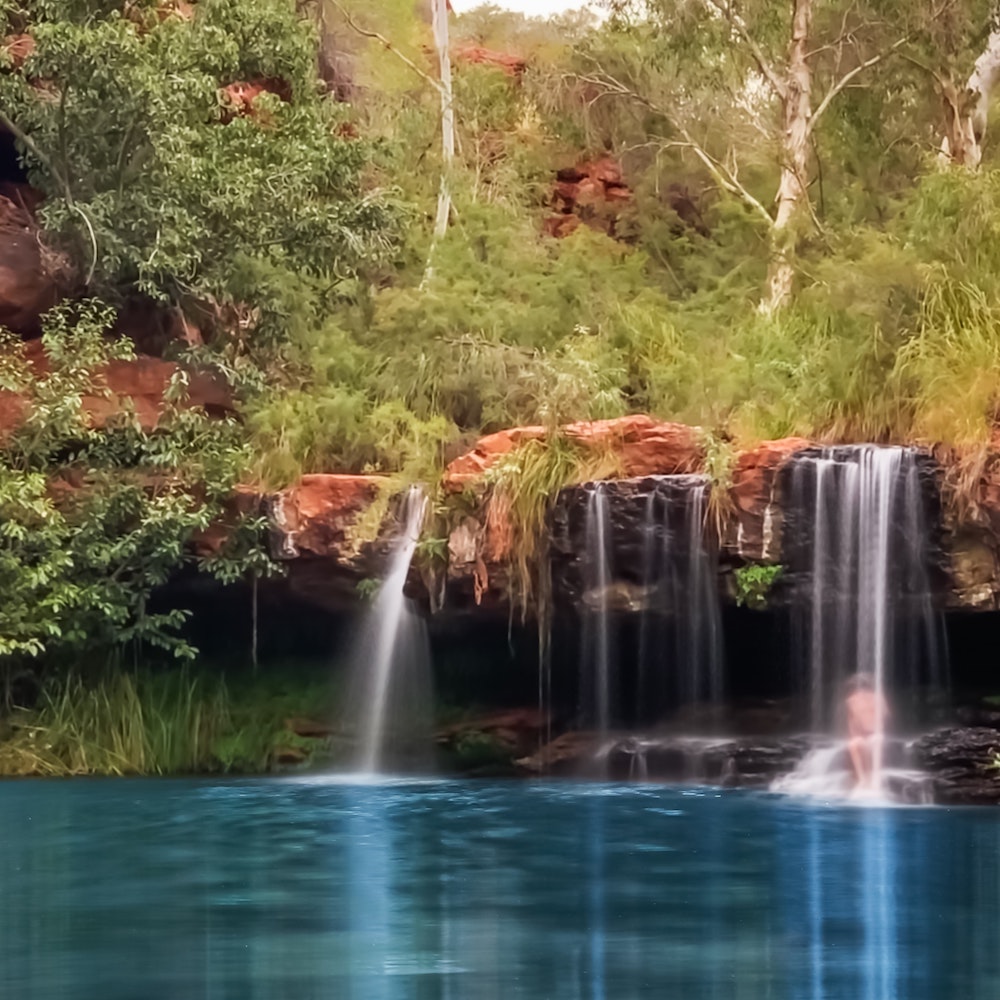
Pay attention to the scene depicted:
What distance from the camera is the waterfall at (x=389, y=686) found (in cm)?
1433

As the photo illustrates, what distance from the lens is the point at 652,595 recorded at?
12.8 meters

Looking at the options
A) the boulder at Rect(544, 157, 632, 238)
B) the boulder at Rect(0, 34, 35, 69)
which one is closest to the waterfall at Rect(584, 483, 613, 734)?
the boulder at Rect(0, 34, 35, 69)

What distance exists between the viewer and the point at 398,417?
14.6 meters

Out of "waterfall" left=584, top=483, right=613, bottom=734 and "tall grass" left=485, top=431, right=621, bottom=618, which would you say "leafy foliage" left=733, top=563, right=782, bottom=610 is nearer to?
"waterfall" left=584, top=483, right=613, bottom=734

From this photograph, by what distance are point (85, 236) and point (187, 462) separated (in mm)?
2711

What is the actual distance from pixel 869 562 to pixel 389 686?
5155mm

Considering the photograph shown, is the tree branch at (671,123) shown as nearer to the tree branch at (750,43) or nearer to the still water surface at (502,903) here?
the tree branch at (750,43)

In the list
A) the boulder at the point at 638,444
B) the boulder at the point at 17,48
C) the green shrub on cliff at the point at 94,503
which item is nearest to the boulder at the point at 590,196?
the boulder at the point at 17,48

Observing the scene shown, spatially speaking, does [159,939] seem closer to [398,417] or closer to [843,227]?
[398,417]

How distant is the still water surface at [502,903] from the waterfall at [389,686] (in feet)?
13.7

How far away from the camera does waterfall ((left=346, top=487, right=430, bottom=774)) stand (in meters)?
14.3

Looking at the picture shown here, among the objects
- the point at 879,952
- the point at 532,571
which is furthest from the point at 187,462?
the point at 879,952

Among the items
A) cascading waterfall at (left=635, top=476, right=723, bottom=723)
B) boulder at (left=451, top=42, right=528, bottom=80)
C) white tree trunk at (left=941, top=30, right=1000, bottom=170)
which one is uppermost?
boulder at (left=451, top=42, right=528, bottom=80)

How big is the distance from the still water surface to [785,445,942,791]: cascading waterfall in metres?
1.97
